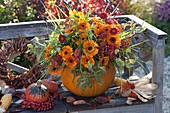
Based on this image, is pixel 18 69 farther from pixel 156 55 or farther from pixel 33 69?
pixel 156 55

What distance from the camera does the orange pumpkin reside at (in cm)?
283

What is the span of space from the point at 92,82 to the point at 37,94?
38cm

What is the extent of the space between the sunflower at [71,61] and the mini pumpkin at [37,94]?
0.27m

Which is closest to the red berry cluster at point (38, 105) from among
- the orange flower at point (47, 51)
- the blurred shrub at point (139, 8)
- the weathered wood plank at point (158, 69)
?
the orange flower at point (47, 51)

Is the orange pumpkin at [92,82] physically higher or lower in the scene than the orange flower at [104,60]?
lower

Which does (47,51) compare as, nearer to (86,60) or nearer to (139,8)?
(86,60)

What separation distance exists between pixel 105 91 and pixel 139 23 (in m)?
0.57

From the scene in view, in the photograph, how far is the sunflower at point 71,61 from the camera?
2715mm

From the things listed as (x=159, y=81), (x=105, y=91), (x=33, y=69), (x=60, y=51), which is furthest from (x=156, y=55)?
(x=33, y=69)

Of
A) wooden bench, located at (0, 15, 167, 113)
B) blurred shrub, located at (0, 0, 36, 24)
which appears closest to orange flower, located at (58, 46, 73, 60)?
wooden bench, located at (0, 15, 167, 113)

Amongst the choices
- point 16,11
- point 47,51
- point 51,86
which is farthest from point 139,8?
point 47,51

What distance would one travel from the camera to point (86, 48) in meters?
2.70

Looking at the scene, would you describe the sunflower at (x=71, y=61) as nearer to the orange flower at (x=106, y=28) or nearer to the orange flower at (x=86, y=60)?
the orange flower at (x=86, y=60)

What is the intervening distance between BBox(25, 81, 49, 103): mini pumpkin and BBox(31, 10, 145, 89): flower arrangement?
0.14m
